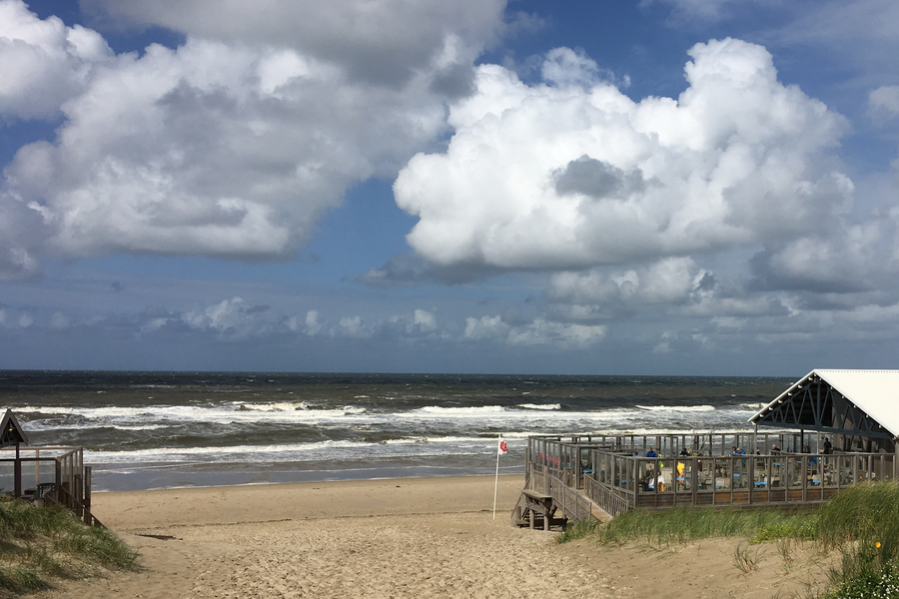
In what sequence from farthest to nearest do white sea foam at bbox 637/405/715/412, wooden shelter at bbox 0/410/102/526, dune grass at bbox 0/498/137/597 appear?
white sea foam at bbox 637/405/715/412, wooden shelter at bbox 0/410/102/526, dune grass at bbox 0/498/137/597

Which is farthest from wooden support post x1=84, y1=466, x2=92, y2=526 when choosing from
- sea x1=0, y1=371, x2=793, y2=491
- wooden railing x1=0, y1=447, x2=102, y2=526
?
sea x1=0, y1=371, x2=793, y2=491

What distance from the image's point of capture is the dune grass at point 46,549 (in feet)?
29.1

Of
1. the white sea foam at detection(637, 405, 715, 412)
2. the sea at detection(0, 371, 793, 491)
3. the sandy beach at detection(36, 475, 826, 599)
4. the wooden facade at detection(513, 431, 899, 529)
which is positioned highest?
the wooden facade at detection(513, 431, 899, 529)

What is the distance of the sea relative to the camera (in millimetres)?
27812

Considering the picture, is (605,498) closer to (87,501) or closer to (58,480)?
(58,480)

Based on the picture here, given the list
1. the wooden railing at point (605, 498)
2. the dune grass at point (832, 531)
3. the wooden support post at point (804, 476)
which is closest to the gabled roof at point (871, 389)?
the wooden support post at point (804, 476)

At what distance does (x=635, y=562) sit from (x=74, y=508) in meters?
11.0

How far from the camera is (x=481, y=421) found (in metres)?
51.9

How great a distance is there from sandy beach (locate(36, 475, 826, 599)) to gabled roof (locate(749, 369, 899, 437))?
298 inches

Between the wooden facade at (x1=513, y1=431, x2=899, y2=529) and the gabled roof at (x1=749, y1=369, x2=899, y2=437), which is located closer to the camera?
the wooden facade at (x1=513, y1=431, x2=899, y2=529)

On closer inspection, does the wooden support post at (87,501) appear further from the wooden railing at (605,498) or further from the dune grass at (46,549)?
the wooden railing at (605,498)

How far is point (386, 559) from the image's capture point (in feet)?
42.4

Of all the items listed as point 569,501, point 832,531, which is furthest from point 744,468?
point 832,531

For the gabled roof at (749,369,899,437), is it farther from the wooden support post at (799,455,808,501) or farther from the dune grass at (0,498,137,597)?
the dune grass at (0,498,137,597)
